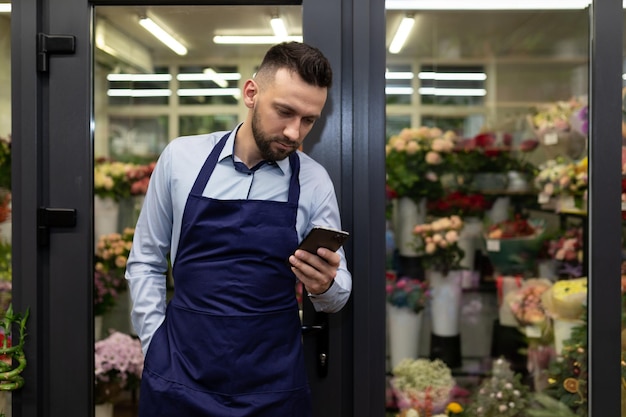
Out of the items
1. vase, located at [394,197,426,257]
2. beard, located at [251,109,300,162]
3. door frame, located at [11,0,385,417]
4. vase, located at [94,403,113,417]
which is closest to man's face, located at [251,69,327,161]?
beard, located at [251,109,300,162]

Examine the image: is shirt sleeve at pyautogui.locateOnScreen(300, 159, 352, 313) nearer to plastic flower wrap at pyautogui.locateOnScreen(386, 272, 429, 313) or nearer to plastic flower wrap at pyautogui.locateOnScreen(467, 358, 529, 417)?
plastic flower wrap at pyautogui.locateOnScreen(386, 272, 429, 313)

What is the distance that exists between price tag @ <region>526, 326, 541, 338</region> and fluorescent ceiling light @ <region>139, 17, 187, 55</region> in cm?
155

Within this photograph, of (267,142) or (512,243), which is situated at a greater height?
(267,142)

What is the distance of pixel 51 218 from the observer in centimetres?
208

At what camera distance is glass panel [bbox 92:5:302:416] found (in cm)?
215

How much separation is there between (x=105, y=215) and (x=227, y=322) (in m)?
0.73

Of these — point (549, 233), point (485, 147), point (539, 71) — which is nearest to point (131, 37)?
point (485, 147)

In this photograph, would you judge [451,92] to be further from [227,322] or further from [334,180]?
[227,322]

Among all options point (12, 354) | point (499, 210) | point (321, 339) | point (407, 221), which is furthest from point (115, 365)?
point (499, 210)

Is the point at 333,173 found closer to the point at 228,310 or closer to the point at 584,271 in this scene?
the point at 228,310

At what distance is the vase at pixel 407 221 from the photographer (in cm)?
221

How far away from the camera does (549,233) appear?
7.63 feet

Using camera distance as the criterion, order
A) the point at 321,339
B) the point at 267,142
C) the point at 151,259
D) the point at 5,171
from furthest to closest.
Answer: the point at 5,171, the point at 321,339, the point at 151,259, the point at 267,142

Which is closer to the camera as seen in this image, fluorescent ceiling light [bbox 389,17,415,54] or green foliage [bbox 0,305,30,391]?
green foliage [bbox 0,305,30,391]
